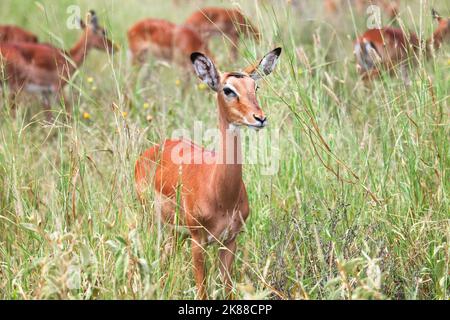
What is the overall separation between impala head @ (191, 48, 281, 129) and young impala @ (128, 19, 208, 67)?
5286 millimetres

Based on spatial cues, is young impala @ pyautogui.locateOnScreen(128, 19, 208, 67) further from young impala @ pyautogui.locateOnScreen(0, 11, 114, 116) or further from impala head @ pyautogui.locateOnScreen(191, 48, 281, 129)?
impala head @ pyautogui.locateOnScreen(191, 48, 281, 129)

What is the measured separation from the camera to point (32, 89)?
337 inches

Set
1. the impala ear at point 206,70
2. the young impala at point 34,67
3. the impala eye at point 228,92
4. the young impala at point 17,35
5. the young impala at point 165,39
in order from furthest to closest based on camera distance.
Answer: the young impala at point 165,39 < the young impala at point 17,35 < the young impala at point 34,67 < the impala ear at point 206,70 < the impala eye at point 228,92

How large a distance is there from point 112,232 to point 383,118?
5.65 feet

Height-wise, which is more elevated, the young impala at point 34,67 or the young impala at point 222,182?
the young impala at point 34,67

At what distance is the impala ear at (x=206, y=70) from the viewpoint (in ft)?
13.7

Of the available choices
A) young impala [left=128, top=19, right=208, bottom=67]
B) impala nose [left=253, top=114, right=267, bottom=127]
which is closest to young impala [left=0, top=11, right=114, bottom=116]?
young impala [left=128, top=19, right=208, bottom=67]

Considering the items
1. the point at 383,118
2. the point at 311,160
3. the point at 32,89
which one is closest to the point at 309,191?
the point at 311,160

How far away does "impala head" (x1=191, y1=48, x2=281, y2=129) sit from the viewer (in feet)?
13.0

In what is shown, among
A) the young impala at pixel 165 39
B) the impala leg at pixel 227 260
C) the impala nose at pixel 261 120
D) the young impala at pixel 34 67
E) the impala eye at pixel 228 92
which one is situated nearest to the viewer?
the impala nose at pixel 261 120

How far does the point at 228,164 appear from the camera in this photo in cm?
414

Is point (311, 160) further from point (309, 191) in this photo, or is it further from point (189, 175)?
point (189, 175)

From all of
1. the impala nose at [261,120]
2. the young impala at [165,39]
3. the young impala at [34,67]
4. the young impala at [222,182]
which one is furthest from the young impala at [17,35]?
the impala nose at [261,120]

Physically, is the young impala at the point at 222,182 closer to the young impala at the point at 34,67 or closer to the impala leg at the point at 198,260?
the impala leg at the point at 198,260
